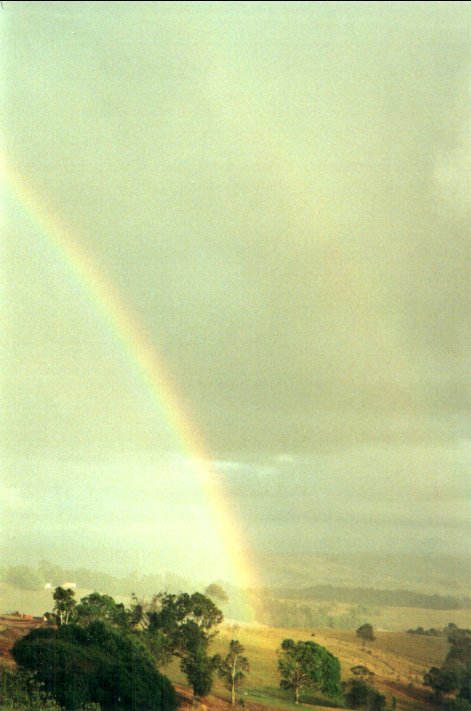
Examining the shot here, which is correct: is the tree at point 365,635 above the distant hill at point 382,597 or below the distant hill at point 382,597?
below

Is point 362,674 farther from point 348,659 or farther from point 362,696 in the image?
point 348,659

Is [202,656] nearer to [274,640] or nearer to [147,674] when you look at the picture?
[147,674]

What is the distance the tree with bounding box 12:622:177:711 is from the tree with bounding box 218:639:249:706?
15.3 meters

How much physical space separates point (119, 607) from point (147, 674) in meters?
Answer: 23.1

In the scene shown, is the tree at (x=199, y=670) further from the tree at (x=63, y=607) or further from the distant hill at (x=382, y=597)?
the distant hill at (x=382, y=597)

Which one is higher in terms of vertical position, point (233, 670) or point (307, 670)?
point (307, 670)

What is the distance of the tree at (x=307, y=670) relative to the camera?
69.9 m

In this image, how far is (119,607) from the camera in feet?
233

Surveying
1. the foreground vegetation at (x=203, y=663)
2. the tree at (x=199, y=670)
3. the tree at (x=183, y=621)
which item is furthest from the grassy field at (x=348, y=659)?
the tree at (x=183, y=621)

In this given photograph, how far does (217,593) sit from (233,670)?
91.2 meters

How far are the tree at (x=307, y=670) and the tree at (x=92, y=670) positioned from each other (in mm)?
22596

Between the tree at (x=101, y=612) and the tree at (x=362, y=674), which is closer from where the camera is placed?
the tree at (x=101, y=612)

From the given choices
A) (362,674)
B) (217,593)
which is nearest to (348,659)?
(362,674)

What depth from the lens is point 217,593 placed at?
155000mm
